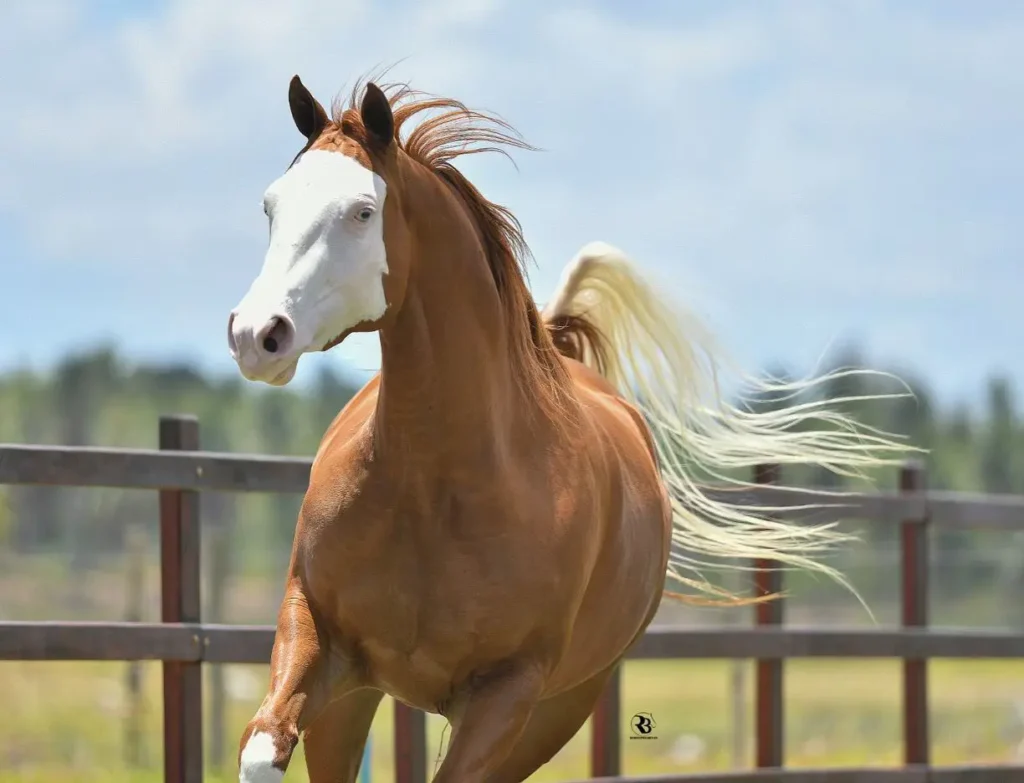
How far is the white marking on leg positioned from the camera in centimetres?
305

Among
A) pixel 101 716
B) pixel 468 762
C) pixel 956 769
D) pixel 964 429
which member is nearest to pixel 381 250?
pixel 468 762

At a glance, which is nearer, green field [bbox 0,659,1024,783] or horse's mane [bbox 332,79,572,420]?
horse's mane [bbox 332,79,572,420]

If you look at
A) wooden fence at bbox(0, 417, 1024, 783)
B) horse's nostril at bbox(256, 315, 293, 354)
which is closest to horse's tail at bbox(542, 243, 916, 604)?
wooden fence at bbox(0, 417, 1024, 783)

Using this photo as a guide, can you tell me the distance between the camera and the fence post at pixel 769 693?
20.1 feet

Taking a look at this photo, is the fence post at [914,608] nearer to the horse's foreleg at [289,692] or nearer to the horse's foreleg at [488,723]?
the horse's foreleg at [488,723]

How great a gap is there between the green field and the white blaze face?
3641 mm

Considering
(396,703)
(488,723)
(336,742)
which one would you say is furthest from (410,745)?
(488,723)

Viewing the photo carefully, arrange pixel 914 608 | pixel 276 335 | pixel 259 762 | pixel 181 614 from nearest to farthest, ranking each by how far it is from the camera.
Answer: pixel 276 335, pixel 259 762, pixel 181 614, pixel 914 608

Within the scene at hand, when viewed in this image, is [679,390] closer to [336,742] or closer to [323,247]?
[336,742]

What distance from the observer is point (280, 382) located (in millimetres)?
2830

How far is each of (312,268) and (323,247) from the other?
58 mm

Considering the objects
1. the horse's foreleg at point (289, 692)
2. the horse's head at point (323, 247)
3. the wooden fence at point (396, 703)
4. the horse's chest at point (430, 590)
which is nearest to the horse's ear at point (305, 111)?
the horse's head at point (323, 247)

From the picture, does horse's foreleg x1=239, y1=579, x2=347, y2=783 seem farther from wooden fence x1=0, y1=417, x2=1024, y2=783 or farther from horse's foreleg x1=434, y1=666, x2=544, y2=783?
wooden fence x1=0, y1=417, x2=1024, y2=783

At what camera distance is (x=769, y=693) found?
20.2 feet
